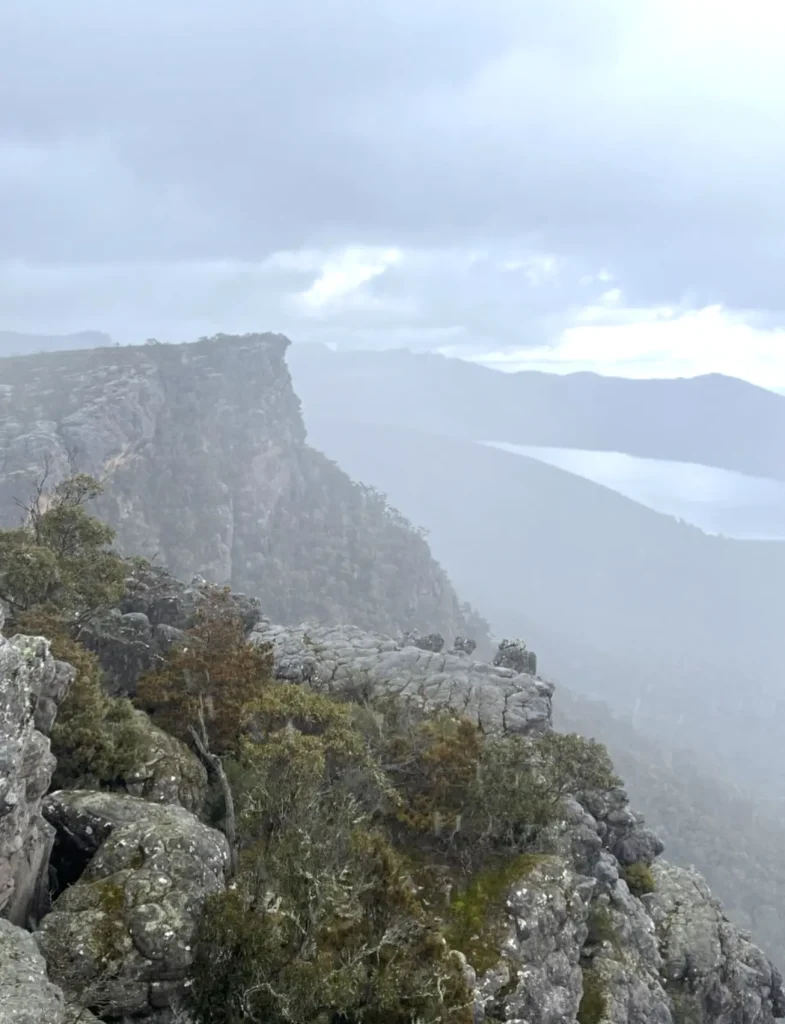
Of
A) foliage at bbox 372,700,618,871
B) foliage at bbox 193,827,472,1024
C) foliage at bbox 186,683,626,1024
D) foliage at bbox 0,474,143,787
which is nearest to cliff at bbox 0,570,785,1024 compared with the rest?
foliage at bbox 186,683,626,1024

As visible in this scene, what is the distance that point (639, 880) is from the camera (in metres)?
34.1

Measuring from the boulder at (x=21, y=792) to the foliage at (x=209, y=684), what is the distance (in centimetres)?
886

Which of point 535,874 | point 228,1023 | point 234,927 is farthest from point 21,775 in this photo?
point 535,874

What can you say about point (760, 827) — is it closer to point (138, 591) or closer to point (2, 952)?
point (138, 591)

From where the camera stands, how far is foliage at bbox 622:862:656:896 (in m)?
33.8

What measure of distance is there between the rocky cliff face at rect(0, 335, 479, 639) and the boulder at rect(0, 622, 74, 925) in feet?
335

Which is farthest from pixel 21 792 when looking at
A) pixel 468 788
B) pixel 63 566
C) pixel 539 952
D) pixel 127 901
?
pixel 63 566

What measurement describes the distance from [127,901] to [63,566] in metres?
18.9

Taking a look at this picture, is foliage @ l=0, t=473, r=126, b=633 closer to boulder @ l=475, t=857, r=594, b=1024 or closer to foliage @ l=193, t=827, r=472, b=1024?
Result: foliage @ l=193, t=827, r=472, b=1024

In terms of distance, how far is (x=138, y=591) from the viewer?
1599 inches

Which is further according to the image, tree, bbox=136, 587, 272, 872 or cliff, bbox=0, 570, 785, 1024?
tree, bbox=136, 587, 272, 872

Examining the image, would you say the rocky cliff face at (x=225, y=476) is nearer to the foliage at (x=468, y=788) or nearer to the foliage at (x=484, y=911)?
the foliage at (x=468, y=788)

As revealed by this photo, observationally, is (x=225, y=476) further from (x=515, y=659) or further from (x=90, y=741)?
(x=90, y=741)

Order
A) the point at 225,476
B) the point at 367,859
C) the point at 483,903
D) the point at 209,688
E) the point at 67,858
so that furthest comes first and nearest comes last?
the point at 225,476
the point at 209,688
the point at 483,903
the point at 67,858
the point at 367,859
